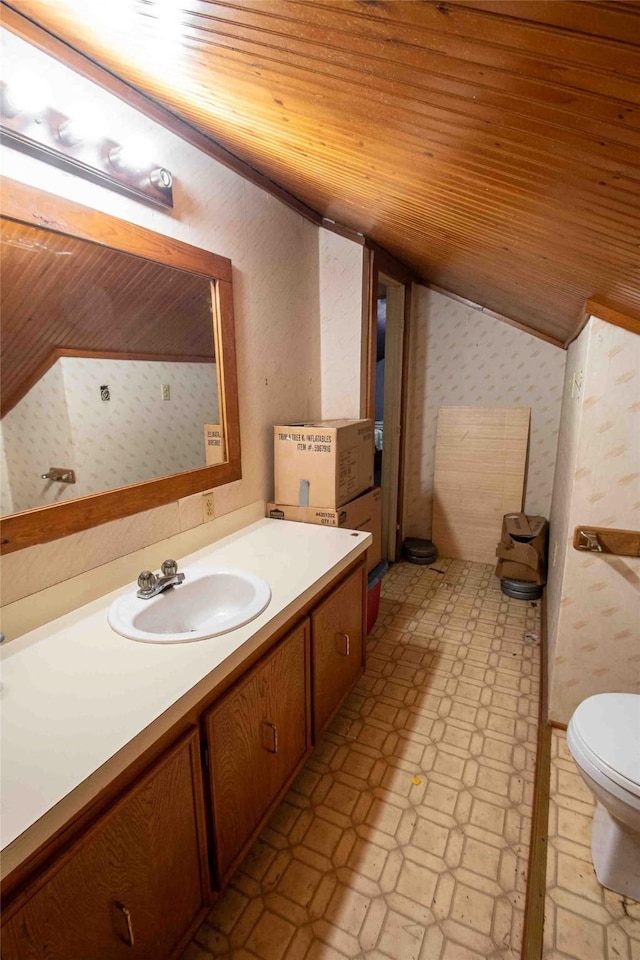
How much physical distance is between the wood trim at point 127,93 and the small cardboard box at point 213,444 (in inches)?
39.5

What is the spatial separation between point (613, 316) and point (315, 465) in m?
1.23

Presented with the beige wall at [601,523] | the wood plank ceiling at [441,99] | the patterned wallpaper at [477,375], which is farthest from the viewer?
the patterned wallpaper at [477,375]

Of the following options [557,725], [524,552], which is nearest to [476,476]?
[524,552]

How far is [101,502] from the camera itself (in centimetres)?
130

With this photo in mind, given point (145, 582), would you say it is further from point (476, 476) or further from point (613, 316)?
point (476, 476)

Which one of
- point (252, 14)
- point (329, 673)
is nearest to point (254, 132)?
point (252, 14)

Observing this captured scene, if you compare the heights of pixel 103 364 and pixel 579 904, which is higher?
pixel 103 364

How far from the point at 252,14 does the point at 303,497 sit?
1601 mm

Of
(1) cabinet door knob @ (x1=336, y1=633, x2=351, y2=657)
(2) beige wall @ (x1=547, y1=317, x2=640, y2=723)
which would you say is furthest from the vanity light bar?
(1) cabinet door knob @ (x1=336, y1=633, x2=351, y2=657)

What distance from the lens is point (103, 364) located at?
139 cm

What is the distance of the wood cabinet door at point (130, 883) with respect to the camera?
717mm

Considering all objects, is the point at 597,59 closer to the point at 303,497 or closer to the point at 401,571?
the point at 303,497

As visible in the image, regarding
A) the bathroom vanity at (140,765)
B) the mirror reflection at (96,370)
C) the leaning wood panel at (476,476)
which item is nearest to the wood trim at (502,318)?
the leaning wood panel at (476,476)

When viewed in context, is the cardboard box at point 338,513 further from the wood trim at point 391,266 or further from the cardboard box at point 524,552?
the wood trim at point 391,266
